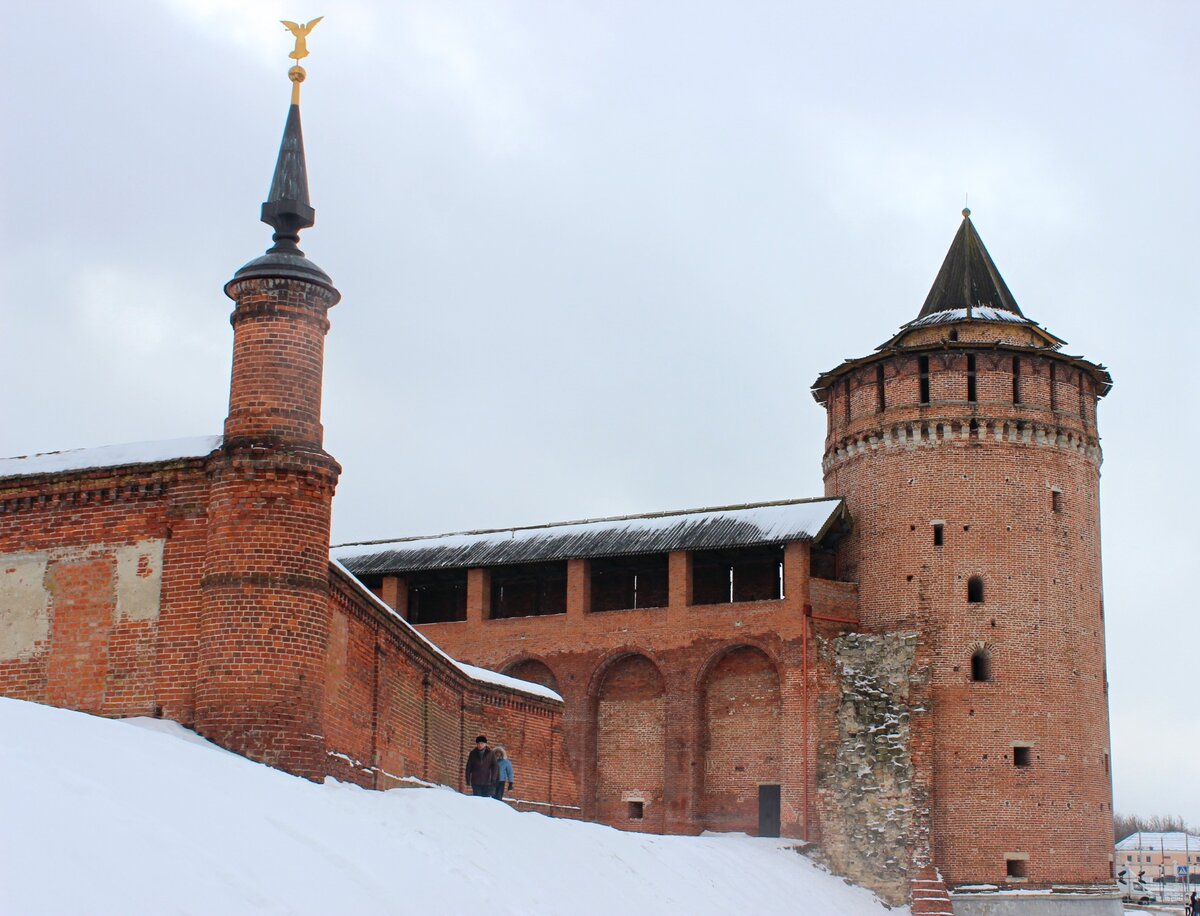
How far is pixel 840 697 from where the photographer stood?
3000 cm

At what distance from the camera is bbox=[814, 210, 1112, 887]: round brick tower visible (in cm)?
2919

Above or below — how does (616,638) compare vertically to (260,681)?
above

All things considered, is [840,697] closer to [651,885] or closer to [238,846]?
[651,885]

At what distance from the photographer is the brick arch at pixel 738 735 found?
31016 millimetres

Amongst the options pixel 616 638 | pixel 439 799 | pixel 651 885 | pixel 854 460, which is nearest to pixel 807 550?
pixel 854 460

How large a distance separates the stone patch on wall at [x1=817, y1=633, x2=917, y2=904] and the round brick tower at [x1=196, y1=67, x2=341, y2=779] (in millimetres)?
15768

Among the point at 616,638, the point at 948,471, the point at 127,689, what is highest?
the point at 948,471

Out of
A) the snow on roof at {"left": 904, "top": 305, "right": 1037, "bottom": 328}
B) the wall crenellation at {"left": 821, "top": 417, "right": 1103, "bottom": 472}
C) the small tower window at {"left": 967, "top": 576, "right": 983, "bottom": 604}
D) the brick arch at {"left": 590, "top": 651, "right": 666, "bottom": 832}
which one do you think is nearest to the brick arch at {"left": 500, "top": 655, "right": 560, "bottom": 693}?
the brick arch at {"left": 590, "top": 651, "right": 666, "bottom": 832}

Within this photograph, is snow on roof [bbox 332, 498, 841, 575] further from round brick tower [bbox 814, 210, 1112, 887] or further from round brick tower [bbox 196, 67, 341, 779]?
round brick tower [bbox 196, 67, 341, 779]

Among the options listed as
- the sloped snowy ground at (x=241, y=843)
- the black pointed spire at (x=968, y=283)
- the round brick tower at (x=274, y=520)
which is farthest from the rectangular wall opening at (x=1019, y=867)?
the round brick tower at (x=274, y=520)

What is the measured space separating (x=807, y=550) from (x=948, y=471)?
3412 millimetres

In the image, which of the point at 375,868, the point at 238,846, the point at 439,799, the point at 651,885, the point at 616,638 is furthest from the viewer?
the point at 616,638

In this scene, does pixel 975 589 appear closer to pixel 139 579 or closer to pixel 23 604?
pixel 139 579

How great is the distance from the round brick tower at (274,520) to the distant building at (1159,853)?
4052 inches
